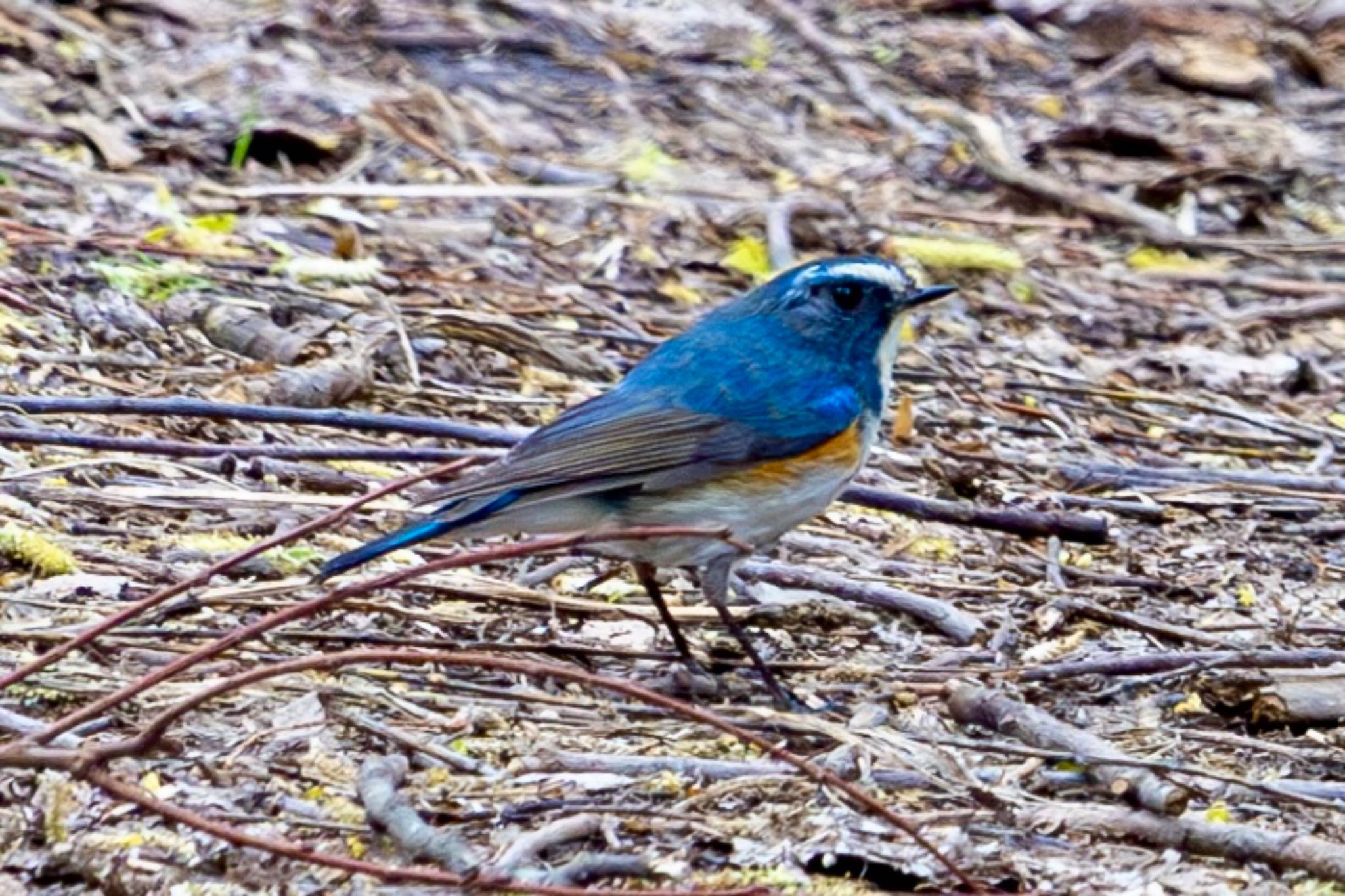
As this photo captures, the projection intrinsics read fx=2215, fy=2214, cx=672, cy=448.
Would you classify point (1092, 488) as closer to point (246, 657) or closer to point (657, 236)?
point (657, 236)

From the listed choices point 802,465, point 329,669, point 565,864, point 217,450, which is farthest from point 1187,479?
point 329,669

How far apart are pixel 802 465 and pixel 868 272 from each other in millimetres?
694

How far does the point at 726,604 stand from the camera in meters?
5.34

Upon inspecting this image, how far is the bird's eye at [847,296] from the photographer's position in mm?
5797

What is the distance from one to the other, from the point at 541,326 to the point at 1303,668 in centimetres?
325

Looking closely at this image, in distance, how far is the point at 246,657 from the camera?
4.71 m

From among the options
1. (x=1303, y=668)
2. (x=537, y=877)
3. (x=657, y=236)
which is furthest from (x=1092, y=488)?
(x=537, y=877)

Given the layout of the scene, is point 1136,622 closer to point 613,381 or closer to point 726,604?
point 726,604

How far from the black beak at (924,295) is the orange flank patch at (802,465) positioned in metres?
0.54

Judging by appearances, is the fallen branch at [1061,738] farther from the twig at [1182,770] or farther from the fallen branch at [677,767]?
the fallen branch at [677,767]

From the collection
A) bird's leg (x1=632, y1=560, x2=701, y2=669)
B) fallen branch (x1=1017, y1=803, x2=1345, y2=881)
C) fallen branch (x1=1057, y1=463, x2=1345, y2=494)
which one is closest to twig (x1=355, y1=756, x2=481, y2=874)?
fallen branch (x1=1017, y1=803, x2=1345, y2=881)

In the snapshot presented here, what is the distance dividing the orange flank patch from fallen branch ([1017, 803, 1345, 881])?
1350mm

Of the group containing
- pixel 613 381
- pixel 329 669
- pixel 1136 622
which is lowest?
pixel 613 381

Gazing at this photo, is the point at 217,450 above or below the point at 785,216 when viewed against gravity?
above
